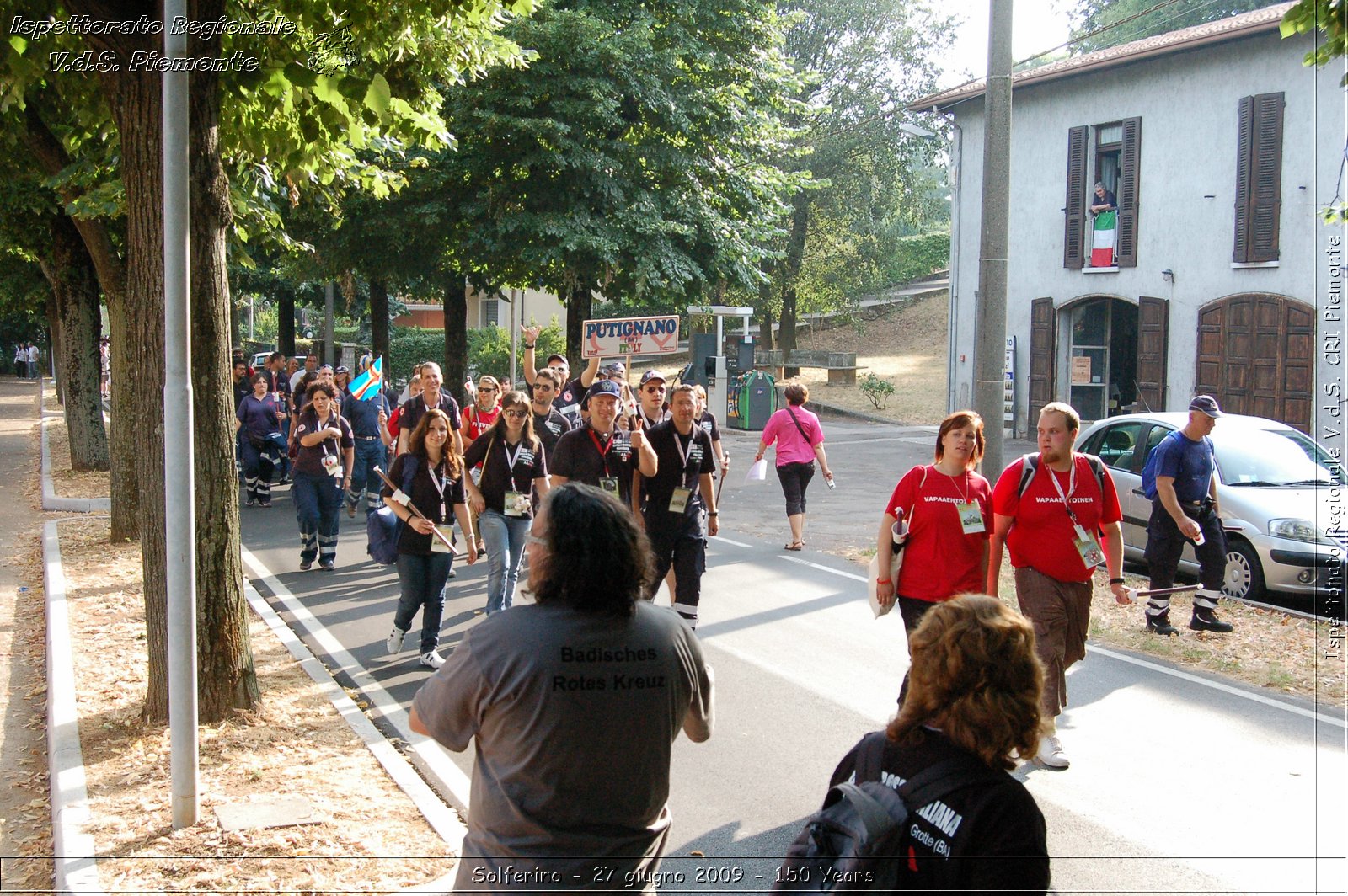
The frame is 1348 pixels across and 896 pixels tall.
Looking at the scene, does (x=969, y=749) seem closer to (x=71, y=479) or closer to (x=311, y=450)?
(x=311, y=450)

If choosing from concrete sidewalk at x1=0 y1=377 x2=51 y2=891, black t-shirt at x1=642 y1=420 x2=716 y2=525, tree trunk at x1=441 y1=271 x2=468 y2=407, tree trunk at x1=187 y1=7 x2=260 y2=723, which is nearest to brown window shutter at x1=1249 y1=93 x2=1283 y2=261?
tree trunk at x1=441 y1=271 x2=468 y2=407

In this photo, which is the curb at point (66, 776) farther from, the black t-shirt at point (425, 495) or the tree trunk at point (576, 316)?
the tree trunk at point (576, 316)

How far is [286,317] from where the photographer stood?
37719 millimetres

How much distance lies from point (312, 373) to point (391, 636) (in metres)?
10.7

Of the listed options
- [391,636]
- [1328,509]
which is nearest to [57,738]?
[391,636]

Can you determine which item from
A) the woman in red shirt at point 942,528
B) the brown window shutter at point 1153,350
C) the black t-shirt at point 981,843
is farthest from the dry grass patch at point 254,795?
the brown window shutter at point 1153,350

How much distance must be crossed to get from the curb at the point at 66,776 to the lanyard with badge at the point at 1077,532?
4.78 metres

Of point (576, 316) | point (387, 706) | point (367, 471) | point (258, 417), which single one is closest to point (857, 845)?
point (387, 706)

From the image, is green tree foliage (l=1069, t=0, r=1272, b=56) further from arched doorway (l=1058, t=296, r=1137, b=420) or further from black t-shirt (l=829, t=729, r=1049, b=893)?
black t-shirt (l=829, t=729, r=1049, b=893)

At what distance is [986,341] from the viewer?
10.8 meters

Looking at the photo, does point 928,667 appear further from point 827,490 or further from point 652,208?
point 652,208

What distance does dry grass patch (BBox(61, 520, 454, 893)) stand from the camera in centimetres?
454

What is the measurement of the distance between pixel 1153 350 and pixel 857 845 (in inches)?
943

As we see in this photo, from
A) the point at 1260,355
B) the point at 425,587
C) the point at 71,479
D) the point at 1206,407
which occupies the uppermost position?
the point at 1260,355
